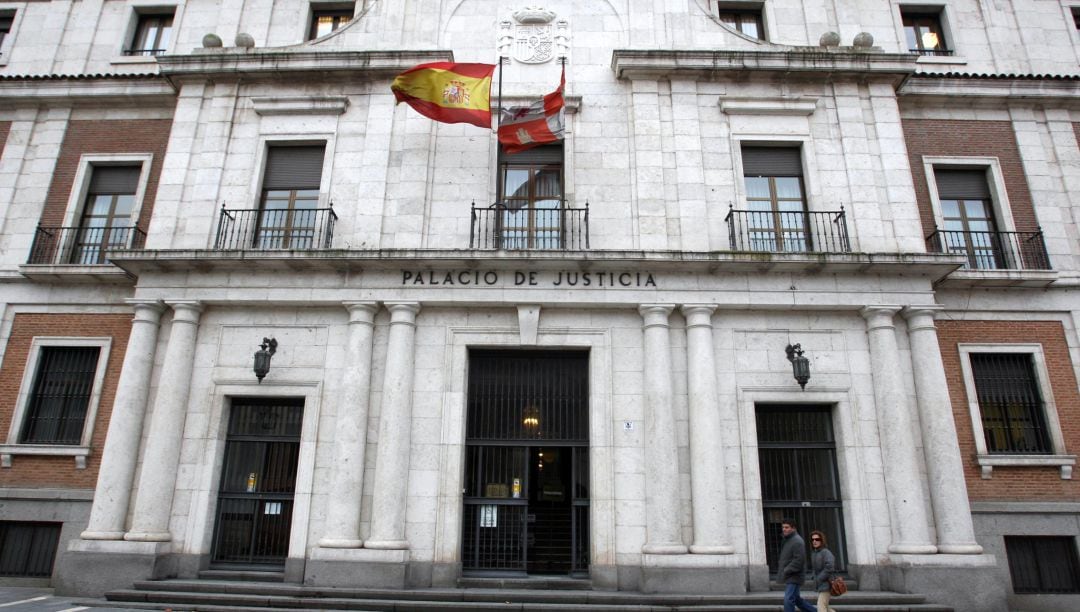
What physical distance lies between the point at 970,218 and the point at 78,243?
1984cm

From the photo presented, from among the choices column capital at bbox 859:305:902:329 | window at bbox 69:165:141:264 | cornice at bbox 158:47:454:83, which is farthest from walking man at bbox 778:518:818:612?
window at bbox 69:165:141:264

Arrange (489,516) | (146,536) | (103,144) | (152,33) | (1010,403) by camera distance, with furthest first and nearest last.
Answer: (152,33) → (103,144) → (1010,403) → (489,516) → (146,536)

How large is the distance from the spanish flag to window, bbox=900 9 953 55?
10814mm

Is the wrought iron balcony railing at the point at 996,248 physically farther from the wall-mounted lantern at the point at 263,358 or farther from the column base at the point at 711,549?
the wall-mounted lantern at the point at 263,358

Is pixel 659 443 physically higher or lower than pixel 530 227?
lower

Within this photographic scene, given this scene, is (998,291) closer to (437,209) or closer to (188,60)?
(437,209)

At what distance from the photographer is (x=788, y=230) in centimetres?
1241

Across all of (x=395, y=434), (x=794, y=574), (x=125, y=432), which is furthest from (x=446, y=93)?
(x=794, y=574)

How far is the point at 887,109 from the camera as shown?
13102 mm

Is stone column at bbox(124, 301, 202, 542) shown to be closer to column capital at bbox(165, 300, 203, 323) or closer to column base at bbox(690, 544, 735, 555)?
column capital at bbox(165, 300, 203, 323)

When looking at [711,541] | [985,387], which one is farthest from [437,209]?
[985,387]

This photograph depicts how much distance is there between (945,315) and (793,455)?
4546mm

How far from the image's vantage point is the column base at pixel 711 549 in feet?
33.3

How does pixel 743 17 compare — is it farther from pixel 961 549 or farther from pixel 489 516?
pixel 489 516
